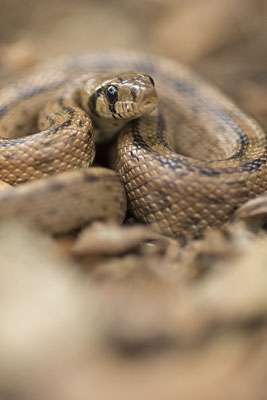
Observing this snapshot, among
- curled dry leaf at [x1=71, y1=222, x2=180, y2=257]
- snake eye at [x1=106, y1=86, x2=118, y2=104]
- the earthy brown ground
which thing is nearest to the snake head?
snake eye at [x1=106, y1=86, x2=118, y2=104]

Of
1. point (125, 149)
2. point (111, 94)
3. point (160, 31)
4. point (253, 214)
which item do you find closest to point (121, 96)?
point (111, 94)

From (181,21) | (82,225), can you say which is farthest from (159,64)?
(82,225)

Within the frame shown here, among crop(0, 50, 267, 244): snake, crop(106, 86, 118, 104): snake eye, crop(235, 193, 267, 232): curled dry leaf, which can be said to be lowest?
crop(235, 193, 267, 232): curled dry leaf

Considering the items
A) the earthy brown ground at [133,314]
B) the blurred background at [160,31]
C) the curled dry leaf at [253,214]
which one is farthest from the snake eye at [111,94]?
the blurred background at [160,31]

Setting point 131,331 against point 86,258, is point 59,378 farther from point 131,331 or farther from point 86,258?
point 86,258

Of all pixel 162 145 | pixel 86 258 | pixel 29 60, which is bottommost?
pixel 86 258

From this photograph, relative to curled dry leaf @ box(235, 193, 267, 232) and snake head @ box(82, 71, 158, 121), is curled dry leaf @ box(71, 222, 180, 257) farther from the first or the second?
snake head @ box(82, 71, 158, 121)

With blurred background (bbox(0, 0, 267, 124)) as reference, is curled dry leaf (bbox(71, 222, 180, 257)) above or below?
below
